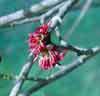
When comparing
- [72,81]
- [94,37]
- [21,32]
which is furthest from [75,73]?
[21,32]

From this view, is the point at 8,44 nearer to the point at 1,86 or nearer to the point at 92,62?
the point at 1,86

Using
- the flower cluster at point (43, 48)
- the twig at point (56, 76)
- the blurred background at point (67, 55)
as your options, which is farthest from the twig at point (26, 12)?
the blurred background at point (67, 55)

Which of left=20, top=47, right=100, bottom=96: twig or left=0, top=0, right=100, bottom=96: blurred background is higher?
left=20, top=47, right=100, bottom=96: twig

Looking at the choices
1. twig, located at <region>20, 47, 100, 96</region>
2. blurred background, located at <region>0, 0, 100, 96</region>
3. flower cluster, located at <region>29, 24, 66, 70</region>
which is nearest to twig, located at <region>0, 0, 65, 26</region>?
flower cluster, located at <region>29, 24, 66, 70</region>

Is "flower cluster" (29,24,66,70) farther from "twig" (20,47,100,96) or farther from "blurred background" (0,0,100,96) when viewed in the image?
"blurred background" (0,0,100,96)

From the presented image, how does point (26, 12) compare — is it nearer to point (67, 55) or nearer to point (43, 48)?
point (43, 48)

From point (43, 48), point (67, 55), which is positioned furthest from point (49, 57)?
point (67, 55)
